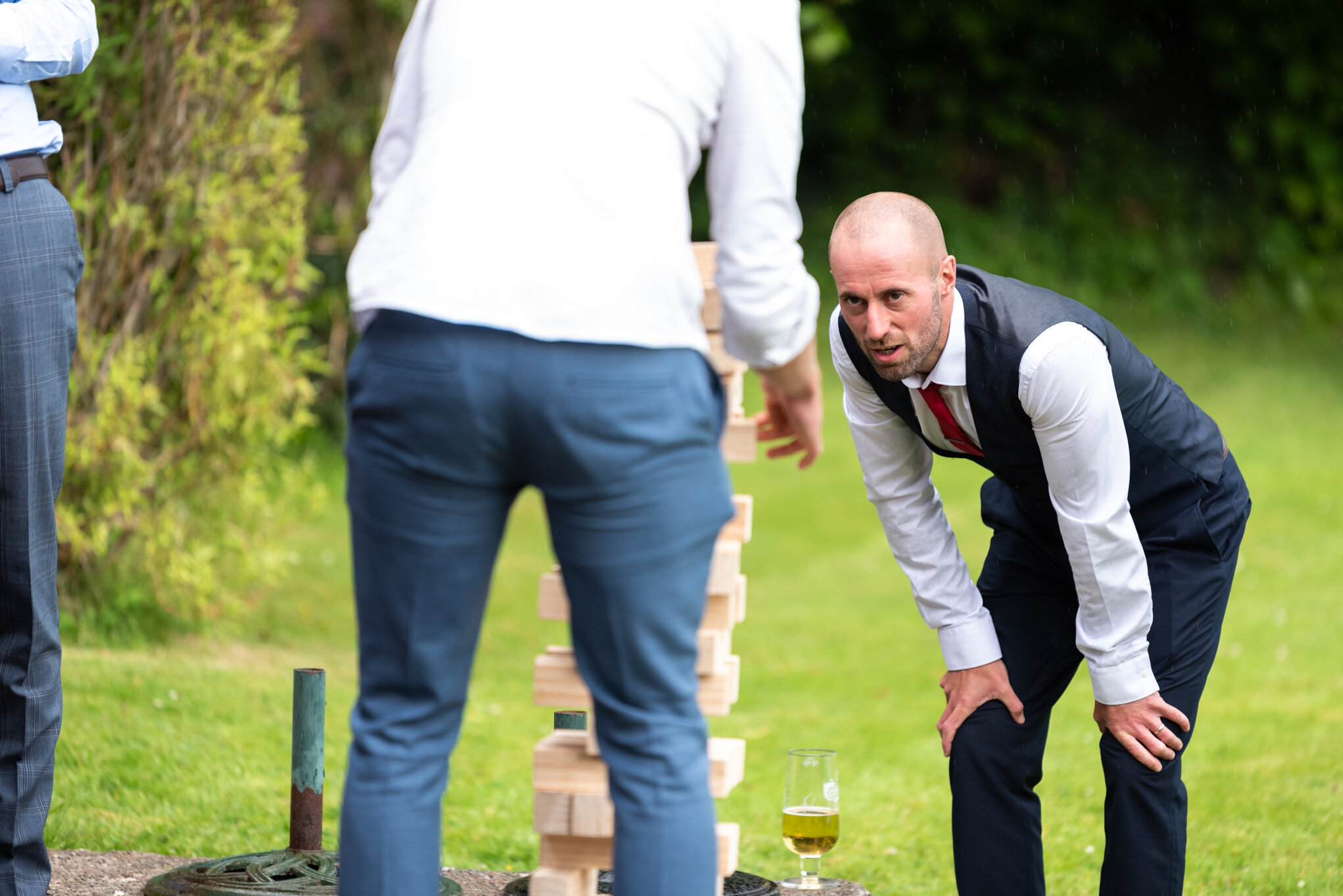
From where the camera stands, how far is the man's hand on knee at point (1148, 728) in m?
2.91

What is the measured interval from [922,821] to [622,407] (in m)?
3.07

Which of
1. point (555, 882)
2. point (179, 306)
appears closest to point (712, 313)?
point (555, 882)

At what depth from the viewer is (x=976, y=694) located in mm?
3076

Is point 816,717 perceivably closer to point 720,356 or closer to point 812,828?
point 812,828

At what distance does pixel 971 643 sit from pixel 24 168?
202 centimetres

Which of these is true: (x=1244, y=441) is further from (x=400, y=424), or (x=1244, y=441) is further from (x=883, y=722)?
(x=400, y=424)

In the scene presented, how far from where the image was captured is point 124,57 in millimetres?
5324

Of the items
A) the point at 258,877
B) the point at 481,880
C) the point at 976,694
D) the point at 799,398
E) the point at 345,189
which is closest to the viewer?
the point at 799,398

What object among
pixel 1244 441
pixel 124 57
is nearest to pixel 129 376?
pixel 124 57

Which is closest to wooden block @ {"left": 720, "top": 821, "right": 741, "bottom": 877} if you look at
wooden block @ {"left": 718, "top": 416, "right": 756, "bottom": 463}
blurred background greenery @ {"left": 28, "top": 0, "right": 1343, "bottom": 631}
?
wooden block @ {"left": 718, "top": 416, "right": 756, "bottom": 463}

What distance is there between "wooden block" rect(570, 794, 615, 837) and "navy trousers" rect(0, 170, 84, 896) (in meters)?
1.18

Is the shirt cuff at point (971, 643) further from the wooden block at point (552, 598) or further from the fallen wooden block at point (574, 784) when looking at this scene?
the wooden block at point (552, 598)

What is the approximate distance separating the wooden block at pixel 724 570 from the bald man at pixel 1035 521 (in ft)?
1.83

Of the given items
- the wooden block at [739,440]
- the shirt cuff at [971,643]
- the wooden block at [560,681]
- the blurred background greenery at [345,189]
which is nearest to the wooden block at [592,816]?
the wooden block at [560,681]
